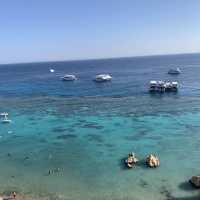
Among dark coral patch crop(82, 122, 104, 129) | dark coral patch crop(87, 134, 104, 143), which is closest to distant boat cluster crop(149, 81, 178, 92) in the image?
dark coral patch crop(82, 122, 104, 129)

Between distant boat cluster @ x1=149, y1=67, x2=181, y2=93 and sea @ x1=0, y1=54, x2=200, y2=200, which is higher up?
distant boat cluster @ x1=149, y1=67, x2=181, y2=93

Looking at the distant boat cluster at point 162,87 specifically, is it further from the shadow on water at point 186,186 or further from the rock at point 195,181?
the rock at point 195,181

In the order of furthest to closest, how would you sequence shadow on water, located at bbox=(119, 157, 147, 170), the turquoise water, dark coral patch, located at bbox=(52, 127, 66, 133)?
dark coral patch, located at bbox=(52, 127, 66, 133)
shadow on water, located at bbox=(119, 157, 147, 170)
the turquoise water

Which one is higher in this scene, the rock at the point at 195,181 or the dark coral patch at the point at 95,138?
the dark coral patch at the point at 95,138

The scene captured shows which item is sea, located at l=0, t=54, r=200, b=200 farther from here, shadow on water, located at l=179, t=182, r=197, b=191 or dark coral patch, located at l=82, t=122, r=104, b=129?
shadow on water, located at l=179, t=182, r=197, b=191

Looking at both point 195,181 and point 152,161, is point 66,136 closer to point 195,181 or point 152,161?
point 152,161

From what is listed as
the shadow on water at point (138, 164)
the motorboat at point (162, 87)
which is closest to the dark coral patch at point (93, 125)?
the shadow on water at point (138, 164)

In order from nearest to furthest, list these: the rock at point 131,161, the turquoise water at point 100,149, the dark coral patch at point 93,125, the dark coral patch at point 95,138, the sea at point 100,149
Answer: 1. the sea at point 100,149
2. the turquoise water at point 100,149
3. the rock at point 131,161
4. the dark coral patch at point 95,138
5. the dark coral patch at point 93,125

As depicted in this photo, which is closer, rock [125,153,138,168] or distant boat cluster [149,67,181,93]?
rock [125,153,138,168]

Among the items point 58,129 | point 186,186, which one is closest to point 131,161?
point 186,186
